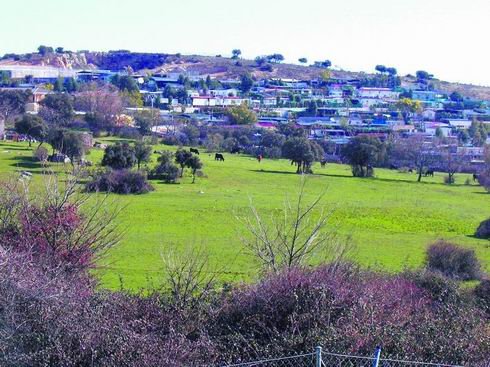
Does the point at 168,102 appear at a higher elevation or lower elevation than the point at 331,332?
lower

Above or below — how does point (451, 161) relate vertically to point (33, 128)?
below

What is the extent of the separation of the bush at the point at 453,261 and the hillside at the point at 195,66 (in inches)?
5546

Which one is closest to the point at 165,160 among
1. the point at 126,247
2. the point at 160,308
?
the point at 126,247

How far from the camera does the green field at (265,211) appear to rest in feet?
77.3

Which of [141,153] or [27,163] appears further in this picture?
[141,153]

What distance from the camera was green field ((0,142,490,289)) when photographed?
2355 centimetres

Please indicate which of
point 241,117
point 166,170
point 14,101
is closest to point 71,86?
point 14,101

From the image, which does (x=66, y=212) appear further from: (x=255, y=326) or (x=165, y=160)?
(x=165, y=160)

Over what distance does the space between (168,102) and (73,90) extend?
1492 cm

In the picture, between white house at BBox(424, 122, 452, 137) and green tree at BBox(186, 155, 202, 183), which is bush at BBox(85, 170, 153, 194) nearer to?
green tree at BBox(186, 155, 202, 183)

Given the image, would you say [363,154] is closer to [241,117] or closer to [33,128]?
[33,128]

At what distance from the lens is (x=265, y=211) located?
34438 millimetres

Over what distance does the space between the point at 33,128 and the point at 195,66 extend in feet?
429

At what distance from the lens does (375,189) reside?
46.6 meters
